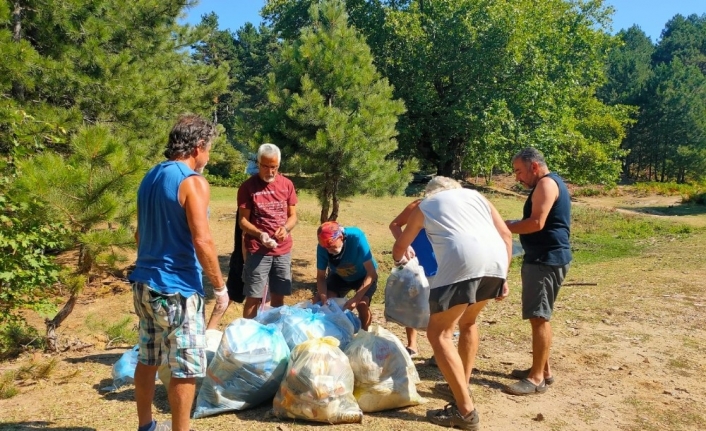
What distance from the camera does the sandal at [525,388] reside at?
4129 mm

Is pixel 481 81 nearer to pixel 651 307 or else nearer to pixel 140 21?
pixel 140 21

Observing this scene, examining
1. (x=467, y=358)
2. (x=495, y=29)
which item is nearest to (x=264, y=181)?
(x=467, y=358)

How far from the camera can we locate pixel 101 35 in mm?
7926

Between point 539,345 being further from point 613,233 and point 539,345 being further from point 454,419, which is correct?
point 613,233

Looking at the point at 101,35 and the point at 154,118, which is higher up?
the point at 101,35

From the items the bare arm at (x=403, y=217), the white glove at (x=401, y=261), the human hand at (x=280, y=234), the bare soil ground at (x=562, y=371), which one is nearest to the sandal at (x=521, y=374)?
the bare soil ground at (x=562, y=371)

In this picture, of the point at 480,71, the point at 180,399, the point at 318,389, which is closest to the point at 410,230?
the point at 318,389

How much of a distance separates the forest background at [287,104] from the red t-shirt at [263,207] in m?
0.92

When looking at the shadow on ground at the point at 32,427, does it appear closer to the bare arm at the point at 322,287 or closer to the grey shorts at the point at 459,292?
the bare arm at the point at 322,287

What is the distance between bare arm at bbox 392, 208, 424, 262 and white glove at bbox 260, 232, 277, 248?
144 centimetres

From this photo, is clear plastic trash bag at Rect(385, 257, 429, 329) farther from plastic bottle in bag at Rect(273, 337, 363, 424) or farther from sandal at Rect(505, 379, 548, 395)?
plastic bottle in bag at Rect(273, 337, 363, 424)

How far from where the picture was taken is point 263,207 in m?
4.95

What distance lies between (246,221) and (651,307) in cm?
494

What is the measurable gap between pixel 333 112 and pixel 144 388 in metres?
5.65
